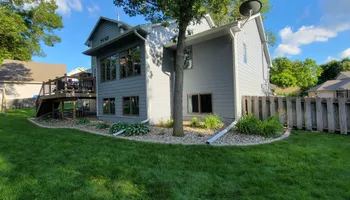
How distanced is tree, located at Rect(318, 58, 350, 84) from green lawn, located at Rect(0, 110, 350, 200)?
45179 millimetres

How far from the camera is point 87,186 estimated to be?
125 inches

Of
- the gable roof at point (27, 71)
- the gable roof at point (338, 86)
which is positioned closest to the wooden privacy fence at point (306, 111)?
the gable roof at point (338, 86)

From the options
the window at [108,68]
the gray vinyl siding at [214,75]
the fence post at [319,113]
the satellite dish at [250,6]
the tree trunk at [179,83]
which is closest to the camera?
the tree trunk at [179,83]

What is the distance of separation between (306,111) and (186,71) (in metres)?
5.76

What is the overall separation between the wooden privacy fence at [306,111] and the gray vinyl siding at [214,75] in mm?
920

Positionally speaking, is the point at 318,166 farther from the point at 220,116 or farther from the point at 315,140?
the point at 220,116

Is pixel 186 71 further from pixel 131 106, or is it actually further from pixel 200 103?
pixel 131 106

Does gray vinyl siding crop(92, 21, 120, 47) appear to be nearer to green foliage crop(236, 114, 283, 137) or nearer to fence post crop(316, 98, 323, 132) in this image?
green foliage crop(236, 114, 283, 137)

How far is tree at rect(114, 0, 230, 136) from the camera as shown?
6.36m

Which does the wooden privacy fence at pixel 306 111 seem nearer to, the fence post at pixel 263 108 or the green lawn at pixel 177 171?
the fence post at pixel 263 108

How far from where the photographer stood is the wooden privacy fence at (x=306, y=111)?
21.7ft

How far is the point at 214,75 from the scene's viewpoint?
9219mm

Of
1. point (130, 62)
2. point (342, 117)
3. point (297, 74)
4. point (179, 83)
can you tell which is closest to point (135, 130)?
point (179, 83)

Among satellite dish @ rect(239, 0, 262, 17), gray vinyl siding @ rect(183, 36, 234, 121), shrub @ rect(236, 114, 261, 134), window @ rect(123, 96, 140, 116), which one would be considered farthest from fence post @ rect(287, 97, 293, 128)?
window @ rect(123, 96, 140, 116)
